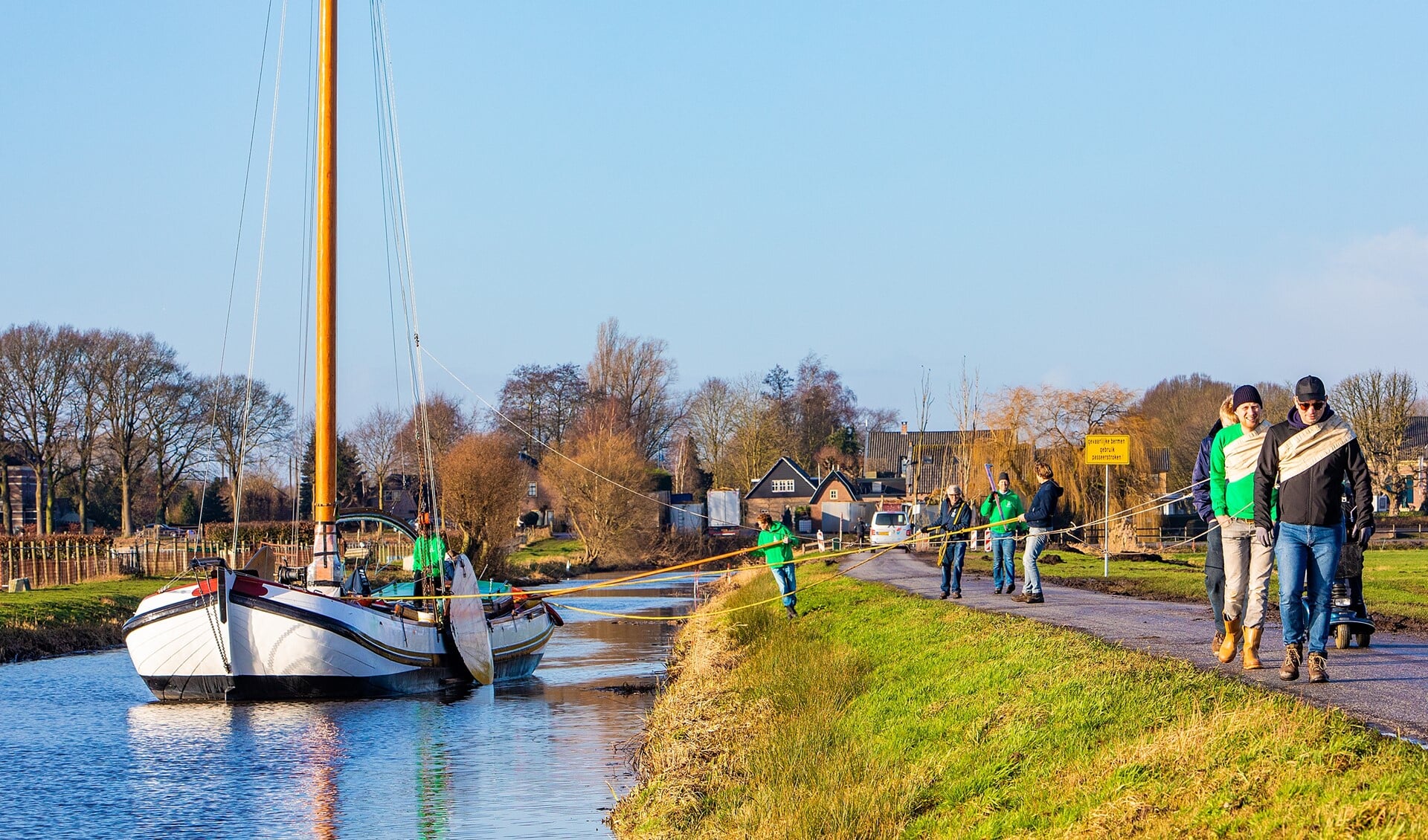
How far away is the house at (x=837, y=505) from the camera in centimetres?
8912

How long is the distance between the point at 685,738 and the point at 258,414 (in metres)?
63.3

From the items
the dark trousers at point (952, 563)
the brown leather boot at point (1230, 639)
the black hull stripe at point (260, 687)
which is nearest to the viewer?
the brown leather boot at point (1230, 639)

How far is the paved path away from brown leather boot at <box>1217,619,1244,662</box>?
75 mm

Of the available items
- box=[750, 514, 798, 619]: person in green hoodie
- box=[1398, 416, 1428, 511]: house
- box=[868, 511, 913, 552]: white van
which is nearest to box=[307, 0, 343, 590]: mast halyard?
Answer: box=[750, 514, 798, 619]: person in green hoodie

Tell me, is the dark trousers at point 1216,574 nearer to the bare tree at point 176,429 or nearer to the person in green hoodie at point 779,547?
the person in green hoodie at point 779,547

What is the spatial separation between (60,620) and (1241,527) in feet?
78.8

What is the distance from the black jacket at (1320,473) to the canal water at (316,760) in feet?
18.3

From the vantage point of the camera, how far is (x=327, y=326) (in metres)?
20.1

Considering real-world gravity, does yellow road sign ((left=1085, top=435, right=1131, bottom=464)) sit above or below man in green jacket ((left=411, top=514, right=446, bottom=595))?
above

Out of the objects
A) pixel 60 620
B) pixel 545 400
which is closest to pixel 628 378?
pixel 545 400

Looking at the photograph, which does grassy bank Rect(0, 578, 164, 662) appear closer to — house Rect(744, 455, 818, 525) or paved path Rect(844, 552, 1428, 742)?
paved path Rect(844, 552, 1428, 742)

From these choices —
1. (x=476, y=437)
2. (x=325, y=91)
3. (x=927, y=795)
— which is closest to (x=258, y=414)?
(x=476, y=437)

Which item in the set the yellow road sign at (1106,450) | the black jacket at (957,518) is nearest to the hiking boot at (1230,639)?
the black jacket at (957,518)

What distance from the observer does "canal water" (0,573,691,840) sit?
1105 centimetres
